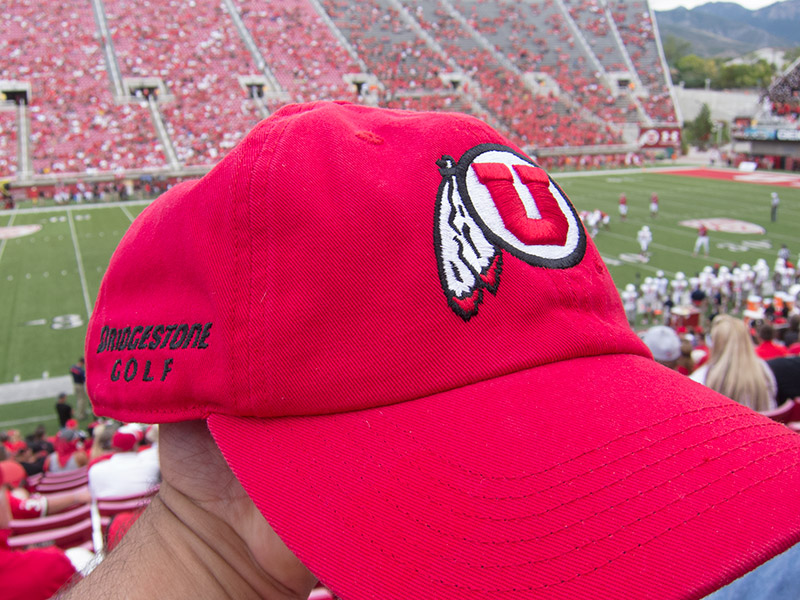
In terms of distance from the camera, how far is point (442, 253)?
0.96m

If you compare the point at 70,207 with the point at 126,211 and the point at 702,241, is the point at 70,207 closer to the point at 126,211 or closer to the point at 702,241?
the point at 126,211

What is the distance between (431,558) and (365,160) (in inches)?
23.9

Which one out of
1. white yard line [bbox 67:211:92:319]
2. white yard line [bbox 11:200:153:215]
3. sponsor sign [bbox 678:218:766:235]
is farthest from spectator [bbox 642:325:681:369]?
white yard line [bbox 11:200:153:215]

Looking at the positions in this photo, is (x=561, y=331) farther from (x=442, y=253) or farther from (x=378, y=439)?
(x=378, y=439)

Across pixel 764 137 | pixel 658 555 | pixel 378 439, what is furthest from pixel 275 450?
pixel 764 137

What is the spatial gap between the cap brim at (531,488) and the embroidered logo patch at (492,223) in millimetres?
162

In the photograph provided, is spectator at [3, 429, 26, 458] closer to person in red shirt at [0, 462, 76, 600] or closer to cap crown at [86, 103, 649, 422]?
person in red shirt at [0, 462, 76, 600]

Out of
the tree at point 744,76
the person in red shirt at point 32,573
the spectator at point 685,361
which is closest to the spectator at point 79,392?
the person in red shirt at point 32,573

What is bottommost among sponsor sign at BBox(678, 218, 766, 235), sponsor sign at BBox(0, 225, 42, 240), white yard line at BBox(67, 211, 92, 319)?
sponsor sign at BBox(678, 218, 766, 235)

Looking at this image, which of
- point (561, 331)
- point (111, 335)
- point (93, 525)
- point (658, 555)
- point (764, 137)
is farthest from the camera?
point (764, 137)

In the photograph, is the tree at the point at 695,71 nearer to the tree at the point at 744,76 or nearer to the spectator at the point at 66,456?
the tree at the point at 744,76

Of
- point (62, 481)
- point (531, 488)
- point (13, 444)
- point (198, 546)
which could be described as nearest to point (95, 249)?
point (13, 444)

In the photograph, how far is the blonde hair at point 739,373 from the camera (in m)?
3.41

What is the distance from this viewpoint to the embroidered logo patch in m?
0.96
